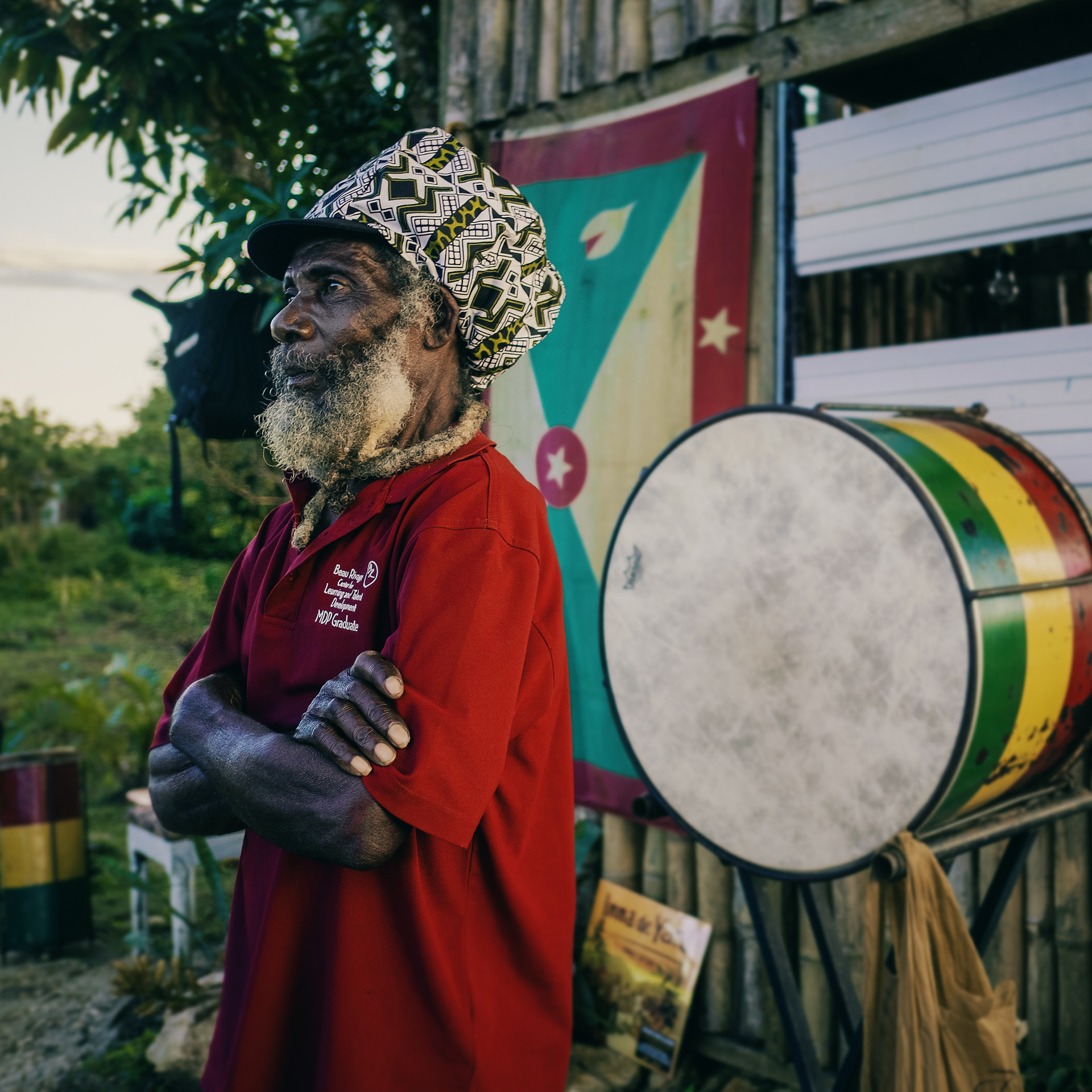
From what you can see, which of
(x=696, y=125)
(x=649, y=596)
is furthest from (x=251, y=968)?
(x=696, y=125)

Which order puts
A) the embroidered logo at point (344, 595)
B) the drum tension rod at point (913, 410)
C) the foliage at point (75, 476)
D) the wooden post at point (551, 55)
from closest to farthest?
1. the embroidered logo at point (344, 595)
2. the drum tension rod at point (913, 410)
3. the wooden post at point (551, 55)
4. the foliage at point (75, 476)

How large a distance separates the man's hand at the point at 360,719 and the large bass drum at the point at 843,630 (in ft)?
3.21

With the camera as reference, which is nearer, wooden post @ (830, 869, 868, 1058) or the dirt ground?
wooden post @ (830, 869, 868, 1058)

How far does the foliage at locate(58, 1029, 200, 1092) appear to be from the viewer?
3.14 metres

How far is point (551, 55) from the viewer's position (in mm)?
3633

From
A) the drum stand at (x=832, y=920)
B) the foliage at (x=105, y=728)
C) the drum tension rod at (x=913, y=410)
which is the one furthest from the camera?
the foliage at (x=105, y=728)

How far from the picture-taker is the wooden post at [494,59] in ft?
12.5

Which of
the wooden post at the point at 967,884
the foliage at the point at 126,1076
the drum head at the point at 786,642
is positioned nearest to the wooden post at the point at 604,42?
the drum head at the point at 786,642

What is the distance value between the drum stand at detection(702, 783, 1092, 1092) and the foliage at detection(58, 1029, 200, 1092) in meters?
2.05

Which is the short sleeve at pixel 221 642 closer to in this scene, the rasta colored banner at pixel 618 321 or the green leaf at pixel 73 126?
the rasta colored banner at pixel 618 321

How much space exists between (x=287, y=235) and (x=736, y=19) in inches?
82.9

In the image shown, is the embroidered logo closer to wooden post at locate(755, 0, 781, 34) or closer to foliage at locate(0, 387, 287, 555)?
wooden post at locate(755, 0, 781, 34)

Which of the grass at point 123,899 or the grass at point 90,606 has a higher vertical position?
the grass at point 90,606

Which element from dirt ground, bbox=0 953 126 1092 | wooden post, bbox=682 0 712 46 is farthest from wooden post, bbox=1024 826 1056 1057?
dirt ground, bbox=0 953 126 1092
